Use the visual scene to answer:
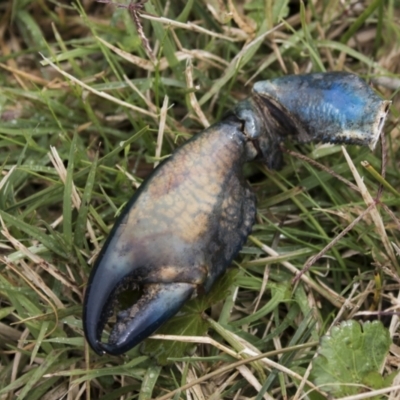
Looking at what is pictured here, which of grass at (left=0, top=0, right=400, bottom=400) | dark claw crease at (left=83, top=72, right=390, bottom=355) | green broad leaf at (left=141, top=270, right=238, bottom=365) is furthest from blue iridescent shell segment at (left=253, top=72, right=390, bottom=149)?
green broad leaf at (left=141, top=270, right=238, bottom=365)

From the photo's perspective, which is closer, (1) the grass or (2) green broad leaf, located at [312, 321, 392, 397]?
(2) green broad leaf, located at [312, 321, 392, 397]

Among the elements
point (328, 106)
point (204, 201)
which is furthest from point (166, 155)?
point (328, 106)

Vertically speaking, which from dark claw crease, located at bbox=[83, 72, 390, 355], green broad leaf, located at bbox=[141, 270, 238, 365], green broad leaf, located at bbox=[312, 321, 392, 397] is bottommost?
green broad leaf, located at bbox=[312, 321, 392, 397]

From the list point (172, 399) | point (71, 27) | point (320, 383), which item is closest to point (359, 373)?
point (320, 383)

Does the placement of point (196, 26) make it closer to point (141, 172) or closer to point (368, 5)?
point (141, 172)

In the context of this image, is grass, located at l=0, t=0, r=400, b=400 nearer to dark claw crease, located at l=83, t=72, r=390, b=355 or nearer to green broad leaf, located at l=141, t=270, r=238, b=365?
green broad leaf, located at l=141, t=270, r=238, b=365

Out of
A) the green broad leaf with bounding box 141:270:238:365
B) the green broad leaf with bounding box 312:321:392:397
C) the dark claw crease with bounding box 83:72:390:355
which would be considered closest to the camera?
the dark claw crease with bounding box 83:72:390:355

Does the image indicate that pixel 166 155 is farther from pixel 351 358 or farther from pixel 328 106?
pixel 351 358

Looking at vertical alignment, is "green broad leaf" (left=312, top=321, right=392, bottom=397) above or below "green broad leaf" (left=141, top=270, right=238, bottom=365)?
below
